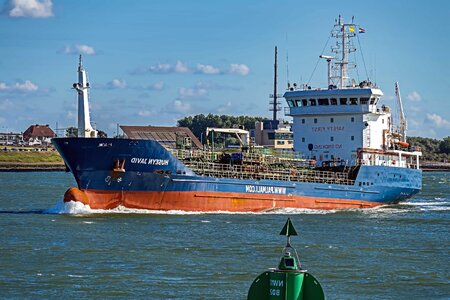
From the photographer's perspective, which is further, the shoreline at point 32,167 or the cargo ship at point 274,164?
the shoreline at point 32,167

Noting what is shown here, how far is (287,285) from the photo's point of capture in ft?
42.1

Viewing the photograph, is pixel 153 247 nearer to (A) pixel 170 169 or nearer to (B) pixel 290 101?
(A) pixel 170 169

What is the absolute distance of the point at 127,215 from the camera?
116 ft

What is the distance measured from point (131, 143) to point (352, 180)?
1351 centimetres

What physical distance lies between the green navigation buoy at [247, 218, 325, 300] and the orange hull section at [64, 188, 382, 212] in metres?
23.5

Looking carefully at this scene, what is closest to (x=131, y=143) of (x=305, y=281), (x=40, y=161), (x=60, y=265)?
(x=60, y=265)

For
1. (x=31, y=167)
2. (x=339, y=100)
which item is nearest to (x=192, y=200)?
(x=339, y=100)

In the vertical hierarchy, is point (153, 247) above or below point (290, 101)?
below

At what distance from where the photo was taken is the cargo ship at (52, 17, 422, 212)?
118 feet

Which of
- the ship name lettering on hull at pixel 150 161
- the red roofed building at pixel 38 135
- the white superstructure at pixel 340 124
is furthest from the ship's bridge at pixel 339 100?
the red roofed building at pixel 38 135

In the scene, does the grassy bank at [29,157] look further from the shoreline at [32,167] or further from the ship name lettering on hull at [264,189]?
the ship name lettering on hull at [264,189]

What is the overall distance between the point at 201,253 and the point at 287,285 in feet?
44.0

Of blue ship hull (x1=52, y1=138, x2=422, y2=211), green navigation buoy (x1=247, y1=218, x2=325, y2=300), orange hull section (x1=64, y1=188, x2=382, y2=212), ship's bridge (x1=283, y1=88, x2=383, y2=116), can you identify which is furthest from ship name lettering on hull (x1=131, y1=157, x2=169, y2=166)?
green navigation buoy (x1=247, y1=218, x2=325, y2=300)

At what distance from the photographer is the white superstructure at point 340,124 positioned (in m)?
46.5
